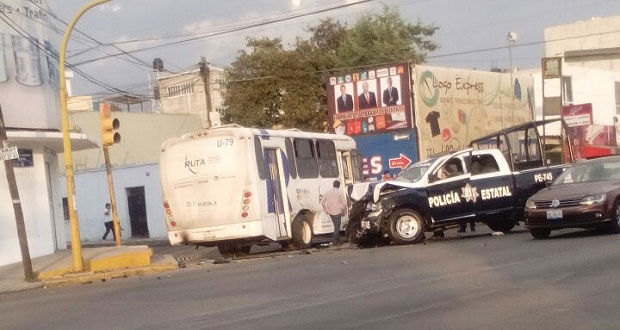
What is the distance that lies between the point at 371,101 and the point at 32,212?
1626 cm

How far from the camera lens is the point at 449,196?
21.5 m

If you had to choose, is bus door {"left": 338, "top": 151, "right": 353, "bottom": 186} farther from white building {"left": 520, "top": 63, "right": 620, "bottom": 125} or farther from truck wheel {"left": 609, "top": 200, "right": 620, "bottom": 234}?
white building {"left": 520, "top": 63, "right": 620, "bottom": 125}

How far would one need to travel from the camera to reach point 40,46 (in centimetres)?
2502

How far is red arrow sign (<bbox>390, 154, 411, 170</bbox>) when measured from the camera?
119 ft

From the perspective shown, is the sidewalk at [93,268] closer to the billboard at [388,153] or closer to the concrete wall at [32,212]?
the concrete wall at [32,212]

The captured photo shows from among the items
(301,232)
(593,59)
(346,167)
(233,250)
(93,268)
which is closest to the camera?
(93,268)

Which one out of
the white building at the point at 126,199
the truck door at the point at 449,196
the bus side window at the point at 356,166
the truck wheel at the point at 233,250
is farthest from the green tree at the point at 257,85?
the truck door at the point at 449,196

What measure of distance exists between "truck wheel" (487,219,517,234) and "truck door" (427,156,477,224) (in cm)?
147

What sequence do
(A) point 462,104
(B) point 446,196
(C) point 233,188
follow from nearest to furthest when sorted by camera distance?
(B) point 446,196 → (C) point 233,188 → (A) point 462,104

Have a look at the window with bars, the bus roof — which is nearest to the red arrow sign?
the bus roof

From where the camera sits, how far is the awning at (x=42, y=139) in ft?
76.1

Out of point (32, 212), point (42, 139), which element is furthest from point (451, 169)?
point (32, 212)

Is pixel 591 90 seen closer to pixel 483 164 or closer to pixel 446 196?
pixel 483 164

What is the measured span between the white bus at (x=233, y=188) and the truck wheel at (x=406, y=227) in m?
2.96
